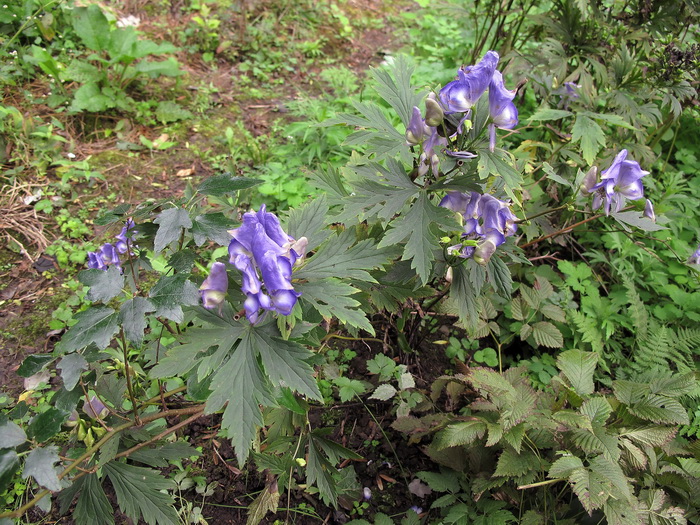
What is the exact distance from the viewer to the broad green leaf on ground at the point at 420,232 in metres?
1.38

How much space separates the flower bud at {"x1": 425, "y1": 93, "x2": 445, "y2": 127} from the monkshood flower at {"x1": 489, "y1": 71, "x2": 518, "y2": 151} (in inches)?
5.6

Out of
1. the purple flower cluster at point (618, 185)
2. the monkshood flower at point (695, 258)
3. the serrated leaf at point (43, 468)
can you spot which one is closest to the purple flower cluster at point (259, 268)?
the serrated leaf at point (43, 468)

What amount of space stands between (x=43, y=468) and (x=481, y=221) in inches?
53.3

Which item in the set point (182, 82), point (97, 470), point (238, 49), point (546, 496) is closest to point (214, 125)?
point (182, 82)

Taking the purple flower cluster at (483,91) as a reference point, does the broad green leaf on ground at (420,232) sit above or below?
below

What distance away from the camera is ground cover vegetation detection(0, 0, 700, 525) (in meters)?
1.27

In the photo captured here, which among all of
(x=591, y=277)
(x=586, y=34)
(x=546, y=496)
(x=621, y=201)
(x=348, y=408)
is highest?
(x=586, y=34)

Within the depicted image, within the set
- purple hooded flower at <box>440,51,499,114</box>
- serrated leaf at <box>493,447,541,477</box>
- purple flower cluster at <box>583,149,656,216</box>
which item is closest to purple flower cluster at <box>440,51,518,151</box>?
purple hooded flower at <box>440,51,499,114</box>

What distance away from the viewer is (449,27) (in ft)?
15.7

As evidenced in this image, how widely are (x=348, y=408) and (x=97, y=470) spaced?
1.12 metres

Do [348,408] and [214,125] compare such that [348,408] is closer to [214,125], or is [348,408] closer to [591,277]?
[591,277]

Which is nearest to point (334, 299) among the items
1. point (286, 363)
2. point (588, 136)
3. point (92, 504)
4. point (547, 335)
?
point (286, 363)

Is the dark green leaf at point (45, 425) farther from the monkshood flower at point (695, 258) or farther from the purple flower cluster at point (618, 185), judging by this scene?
the monkshood flower at point (695, 258)

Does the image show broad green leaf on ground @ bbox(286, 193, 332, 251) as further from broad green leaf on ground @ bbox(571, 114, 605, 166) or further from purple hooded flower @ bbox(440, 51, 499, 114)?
broad green leaf on ground @ bbox(571, 114, 605, 166)
